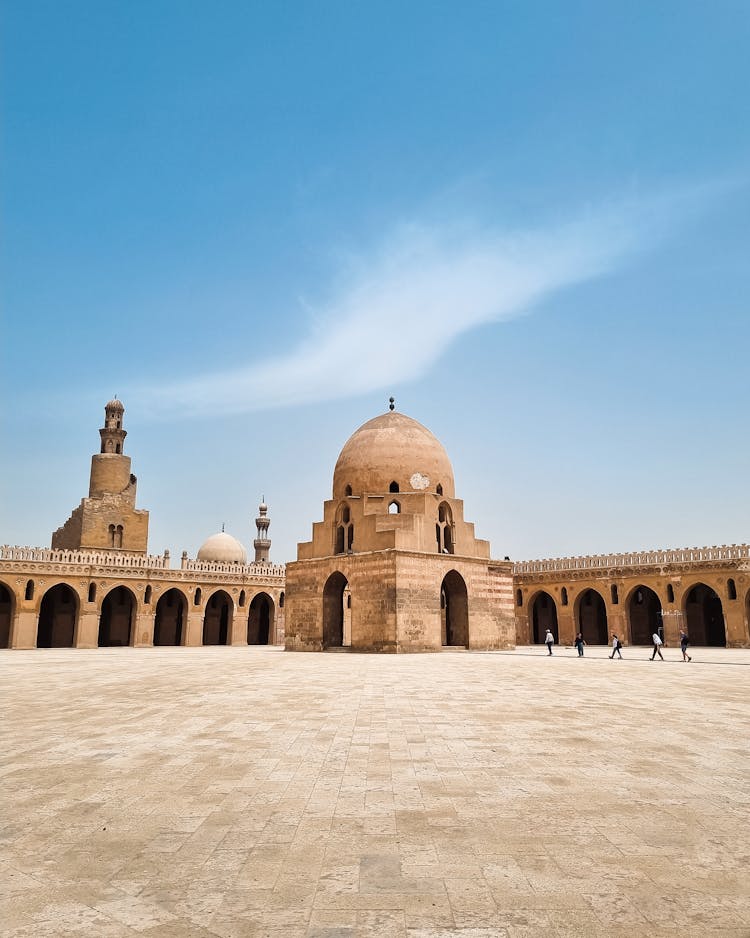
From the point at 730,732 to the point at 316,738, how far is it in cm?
457

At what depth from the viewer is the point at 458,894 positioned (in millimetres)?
3150

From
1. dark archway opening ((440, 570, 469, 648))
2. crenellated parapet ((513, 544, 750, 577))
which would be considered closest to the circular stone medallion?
dark archway opening ((440, 570, 469, 648))

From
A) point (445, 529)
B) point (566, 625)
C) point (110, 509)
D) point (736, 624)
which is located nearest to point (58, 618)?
point (110, 509)

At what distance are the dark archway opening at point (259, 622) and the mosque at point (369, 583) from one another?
88mm

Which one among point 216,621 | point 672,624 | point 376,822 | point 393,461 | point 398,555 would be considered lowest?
point 376,822

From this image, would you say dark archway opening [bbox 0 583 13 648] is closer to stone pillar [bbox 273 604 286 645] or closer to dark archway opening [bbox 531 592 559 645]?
stone pillar [bbox 273 604 286 645]

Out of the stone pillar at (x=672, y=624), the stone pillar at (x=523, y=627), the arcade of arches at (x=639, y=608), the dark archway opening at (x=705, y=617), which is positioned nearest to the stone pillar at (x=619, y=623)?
the arcade of arches at (x=639, y=608)

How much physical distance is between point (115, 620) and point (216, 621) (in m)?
6.11

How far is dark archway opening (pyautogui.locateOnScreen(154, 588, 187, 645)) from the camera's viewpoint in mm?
38188

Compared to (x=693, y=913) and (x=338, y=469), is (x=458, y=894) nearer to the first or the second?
(x=693, y=913)

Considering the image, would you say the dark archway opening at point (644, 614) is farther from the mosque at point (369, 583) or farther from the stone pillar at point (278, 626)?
the stone pillar at point (278, 626)

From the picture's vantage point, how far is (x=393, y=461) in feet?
86.3

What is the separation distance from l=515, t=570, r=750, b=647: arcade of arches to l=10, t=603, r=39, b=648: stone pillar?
24451 millimetres

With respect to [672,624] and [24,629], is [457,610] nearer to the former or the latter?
[672,624]
